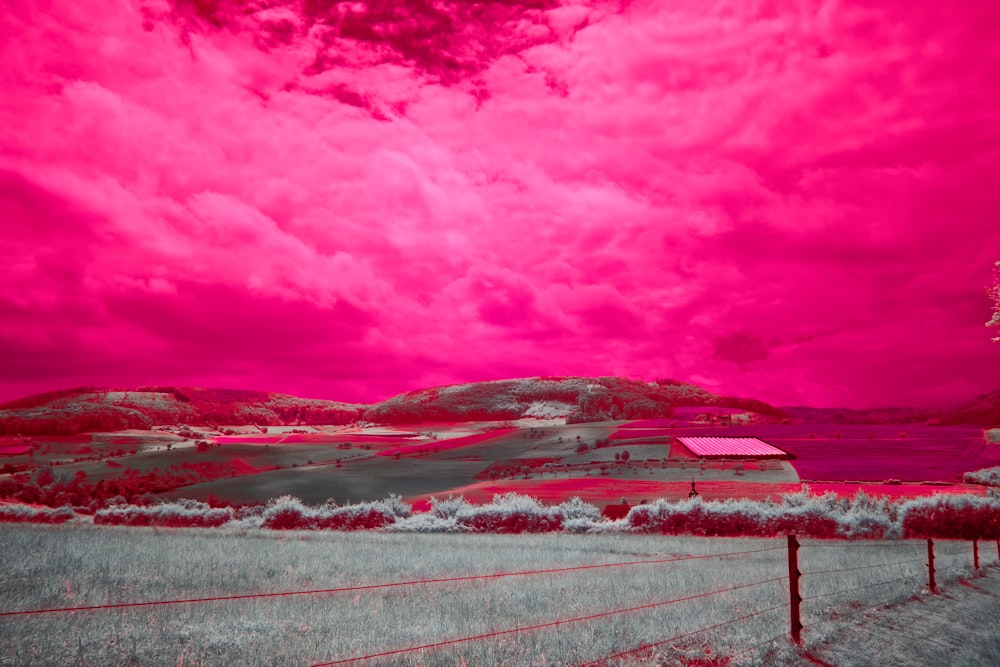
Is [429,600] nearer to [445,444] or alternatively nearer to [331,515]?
[331,515]

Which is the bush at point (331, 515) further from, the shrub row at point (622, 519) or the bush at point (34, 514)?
the bush at point (34, 514)

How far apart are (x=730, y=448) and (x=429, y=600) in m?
18.4

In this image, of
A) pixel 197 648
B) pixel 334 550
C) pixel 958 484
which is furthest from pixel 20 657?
pixel 958 484

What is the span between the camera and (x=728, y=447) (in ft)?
93.5

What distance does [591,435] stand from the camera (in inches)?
1277

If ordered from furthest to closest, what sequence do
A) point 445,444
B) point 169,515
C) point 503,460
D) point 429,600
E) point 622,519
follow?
point 445,444, point 503,460, point 169,515, point 622,519, point 429,600

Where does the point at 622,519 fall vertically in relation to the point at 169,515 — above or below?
above

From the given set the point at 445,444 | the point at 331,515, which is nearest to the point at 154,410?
the point at 331,515

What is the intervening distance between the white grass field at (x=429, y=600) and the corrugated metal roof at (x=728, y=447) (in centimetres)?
476

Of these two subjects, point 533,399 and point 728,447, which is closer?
point 728,447

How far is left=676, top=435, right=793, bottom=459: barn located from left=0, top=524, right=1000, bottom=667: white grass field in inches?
179

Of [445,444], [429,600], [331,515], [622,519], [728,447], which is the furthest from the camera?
[445,444]

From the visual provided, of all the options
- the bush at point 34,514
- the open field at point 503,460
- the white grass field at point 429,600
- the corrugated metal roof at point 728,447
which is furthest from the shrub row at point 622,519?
the white grass field at point 429,600

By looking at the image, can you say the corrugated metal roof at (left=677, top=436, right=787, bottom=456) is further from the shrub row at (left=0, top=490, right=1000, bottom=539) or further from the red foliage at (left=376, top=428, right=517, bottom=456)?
the red foliage at (left=376, top=428, right=517, bottom=456)
